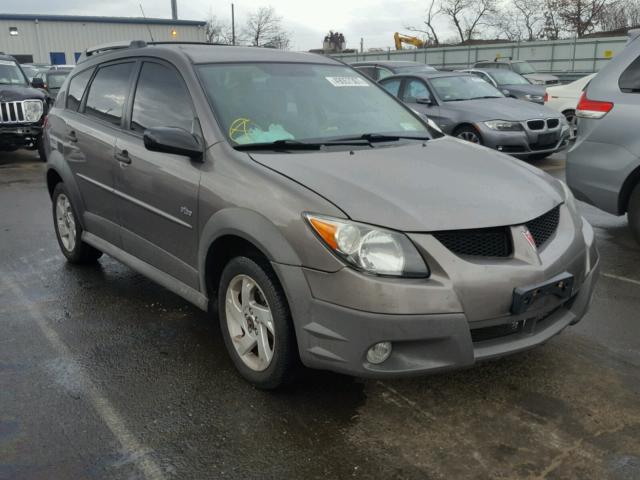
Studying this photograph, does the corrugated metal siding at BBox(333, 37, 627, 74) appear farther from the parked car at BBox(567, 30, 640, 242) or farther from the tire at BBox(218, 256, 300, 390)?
the tire at BBox(218, 256, 300, 390)

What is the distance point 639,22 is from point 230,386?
5880 cm

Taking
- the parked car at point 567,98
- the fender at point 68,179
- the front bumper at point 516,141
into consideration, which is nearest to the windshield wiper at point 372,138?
the fender at point 68,179

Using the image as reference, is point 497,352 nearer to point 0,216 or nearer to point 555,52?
point 0,216

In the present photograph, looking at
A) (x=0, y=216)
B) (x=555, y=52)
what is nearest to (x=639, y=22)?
(x=555, y=52)

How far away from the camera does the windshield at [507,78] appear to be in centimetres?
1723

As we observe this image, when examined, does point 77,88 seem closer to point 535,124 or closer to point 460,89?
point 535,124

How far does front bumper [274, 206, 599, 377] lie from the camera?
8.68ft

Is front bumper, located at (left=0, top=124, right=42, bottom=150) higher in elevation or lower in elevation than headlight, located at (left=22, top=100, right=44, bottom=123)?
lower

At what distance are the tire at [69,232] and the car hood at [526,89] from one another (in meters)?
13.6

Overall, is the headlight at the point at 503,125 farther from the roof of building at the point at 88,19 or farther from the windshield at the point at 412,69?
Result: the roof of building at the point at 88,19

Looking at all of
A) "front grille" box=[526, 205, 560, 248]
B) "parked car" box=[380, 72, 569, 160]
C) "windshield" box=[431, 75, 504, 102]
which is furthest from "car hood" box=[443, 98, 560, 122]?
"front grille" box=[526, 205, 560, 248]

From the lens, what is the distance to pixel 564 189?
11.9 ft

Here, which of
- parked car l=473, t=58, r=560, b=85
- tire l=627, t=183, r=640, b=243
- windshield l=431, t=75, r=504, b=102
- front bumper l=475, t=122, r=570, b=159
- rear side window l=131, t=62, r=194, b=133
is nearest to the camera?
rear side window l=131, t=62, r=194, b=133

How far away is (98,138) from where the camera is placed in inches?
175
